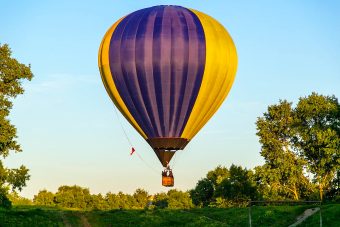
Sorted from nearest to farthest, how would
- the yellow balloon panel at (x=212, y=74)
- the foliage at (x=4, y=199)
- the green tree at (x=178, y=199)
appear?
the yellow balloon panel at (x=212, y=74), the foliage at (x=4, y=199), the green tree at (x=178, y=199)

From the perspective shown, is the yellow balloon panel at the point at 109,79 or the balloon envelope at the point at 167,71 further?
the yellow balloon panel at the point at 109,79

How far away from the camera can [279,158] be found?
84.5 m

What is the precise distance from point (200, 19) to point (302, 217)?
22.2 meters

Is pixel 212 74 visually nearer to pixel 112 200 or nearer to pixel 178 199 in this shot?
pixel 178 199

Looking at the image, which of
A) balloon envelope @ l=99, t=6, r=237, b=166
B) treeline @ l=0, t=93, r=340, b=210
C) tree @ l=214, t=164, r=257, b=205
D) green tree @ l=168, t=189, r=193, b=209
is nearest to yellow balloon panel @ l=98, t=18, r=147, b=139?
balloon envelope @ l=99, t=6, r=237, b=166

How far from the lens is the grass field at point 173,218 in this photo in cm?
5712

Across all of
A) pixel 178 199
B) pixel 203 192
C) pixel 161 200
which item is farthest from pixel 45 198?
pixel 203 192

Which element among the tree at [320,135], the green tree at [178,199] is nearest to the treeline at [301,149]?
the tree at [320,135]

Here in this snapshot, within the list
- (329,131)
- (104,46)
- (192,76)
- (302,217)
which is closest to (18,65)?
(104,46)

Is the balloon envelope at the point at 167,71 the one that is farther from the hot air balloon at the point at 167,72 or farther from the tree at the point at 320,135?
the tree at the point at 320,135

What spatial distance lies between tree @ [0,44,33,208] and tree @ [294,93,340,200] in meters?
40.7

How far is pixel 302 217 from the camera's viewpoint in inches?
2315

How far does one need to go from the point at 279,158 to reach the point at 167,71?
1591 inches

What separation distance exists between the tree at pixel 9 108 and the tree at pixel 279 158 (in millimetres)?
38803
